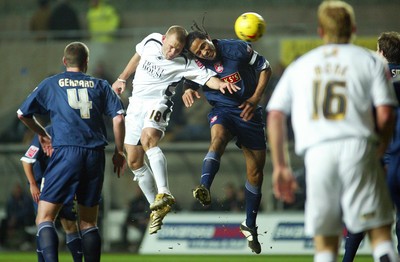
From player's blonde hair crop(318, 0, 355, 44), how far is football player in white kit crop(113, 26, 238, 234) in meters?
3.75

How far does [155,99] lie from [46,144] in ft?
5.04

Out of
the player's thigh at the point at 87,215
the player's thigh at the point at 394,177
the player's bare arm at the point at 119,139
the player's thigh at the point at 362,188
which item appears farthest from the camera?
the player's thigh at the point at 87,215

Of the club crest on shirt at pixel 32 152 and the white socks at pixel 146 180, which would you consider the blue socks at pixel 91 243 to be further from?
the white socks at pixel 146 180

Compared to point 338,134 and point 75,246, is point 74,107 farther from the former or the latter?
point 338,134

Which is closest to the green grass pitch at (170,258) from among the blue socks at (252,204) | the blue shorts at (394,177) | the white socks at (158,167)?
the blue socks at (252,204)

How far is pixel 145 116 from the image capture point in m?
10.8

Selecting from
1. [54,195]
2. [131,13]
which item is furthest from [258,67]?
[131,13]

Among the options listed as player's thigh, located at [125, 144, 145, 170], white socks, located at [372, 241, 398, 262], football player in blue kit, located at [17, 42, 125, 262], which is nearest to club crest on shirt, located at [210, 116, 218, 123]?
player's thigh, located at [125, 144, 145, 170]

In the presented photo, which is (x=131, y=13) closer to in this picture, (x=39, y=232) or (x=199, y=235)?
(x=199, y=235)

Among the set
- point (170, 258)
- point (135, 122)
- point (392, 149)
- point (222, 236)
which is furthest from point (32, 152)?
point (222, 236)

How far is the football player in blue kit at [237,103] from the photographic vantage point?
10586 mm

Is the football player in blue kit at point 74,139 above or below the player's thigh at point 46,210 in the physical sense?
above

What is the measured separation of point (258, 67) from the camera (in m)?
10.8

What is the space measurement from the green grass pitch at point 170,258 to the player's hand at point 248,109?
4.89 meters
